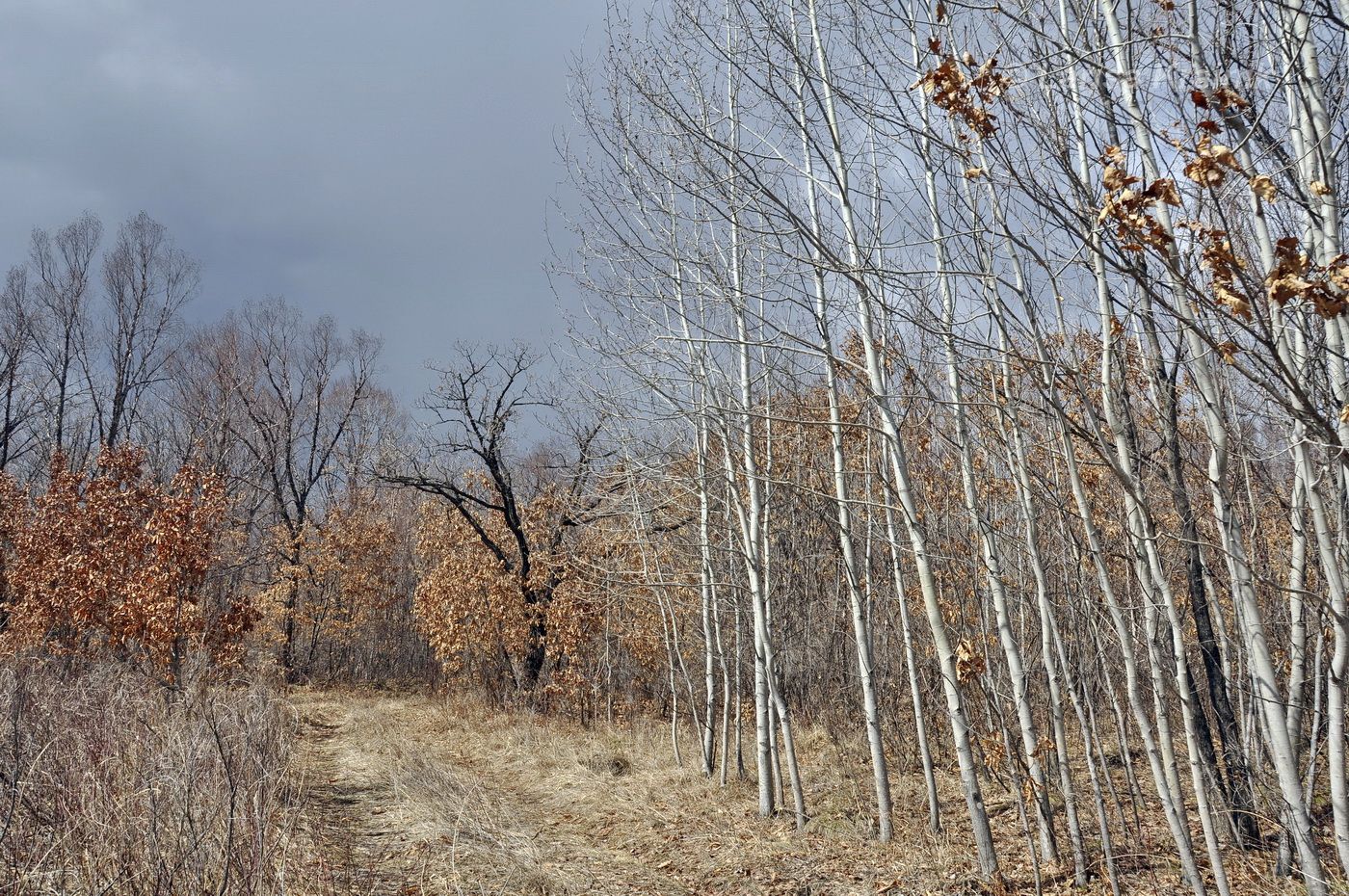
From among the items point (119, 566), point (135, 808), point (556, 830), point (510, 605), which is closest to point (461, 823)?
point (556, 830)

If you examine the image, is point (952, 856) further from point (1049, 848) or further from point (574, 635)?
point (574, 635)

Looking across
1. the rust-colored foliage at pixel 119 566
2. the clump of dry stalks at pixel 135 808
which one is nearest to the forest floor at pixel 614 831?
the clump of dry stalks at pixel 135 808

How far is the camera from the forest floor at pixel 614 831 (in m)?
5.12

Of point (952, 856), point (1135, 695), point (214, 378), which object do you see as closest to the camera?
point (1135, 695)

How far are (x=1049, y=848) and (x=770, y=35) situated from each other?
512cm

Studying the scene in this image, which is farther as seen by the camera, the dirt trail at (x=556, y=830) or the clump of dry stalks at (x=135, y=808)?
Answer: the dirt trail at (x=556, y=830)

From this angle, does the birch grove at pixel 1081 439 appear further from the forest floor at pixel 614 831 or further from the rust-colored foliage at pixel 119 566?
the rust-colored foliage at pixel 119 566

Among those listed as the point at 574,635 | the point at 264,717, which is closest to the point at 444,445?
the point at 574,635

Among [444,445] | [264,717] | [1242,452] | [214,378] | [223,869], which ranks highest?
[214,378]

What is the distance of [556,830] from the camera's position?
23.9ft

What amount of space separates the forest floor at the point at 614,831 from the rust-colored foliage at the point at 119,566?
244cm

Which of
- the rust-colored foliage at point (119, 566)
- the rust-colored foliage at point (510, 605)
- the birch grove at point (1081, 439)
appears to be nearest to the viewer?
the birch grove at point (1081, 439)

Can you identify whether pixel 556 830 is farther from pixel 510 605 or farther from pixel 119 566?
pixel 510 605

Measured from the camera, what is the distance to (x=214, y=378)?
24625mm
